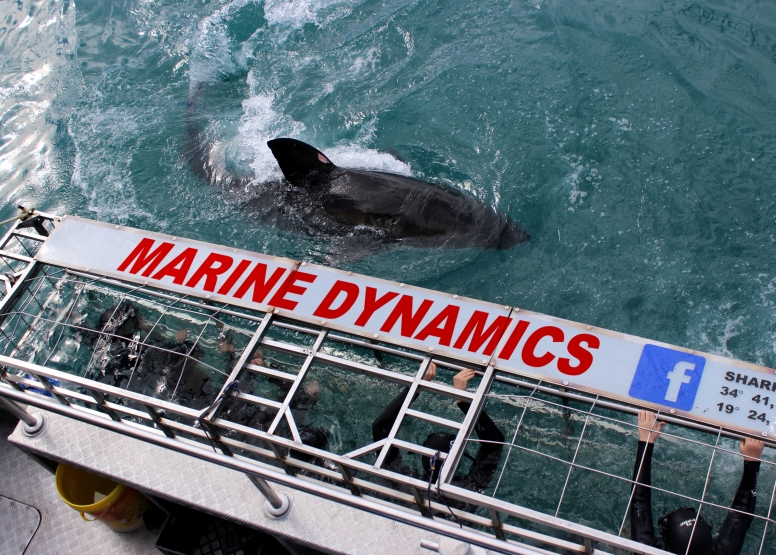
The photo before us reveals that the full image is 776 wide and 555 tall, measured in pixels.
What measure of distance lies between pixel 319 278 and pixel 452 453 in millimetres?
1948

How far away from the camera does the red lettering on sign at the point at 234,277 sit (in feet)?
18.1

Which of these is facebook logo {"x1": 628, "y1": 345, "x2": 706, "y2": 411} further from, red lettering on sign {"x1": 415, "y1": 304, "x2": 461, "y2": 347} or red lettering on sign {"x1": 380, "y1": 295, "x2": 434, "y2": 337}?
red lettering on sign {"x1": 380, "y1": 295, "x2": 434, "y2": 337}

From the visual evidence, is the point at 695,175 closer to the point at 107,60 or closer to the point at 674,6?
the point at 674,6

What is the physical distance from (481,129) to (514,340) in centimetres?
569

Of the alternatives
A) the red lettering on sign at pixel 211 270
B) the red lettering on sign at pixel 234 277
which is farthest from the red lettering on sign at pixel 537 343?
the red lettering on sign at pixel 211 270

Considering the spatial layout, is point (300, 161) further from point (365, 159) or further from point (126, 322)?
point (126, 322)

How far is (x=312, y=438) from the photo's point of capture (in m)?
5.56

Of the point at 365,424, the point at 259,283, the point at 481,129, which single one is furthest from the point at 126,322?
the point at 481,129

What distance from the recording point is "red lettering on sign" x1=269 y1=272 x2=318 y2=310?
532 centimetres

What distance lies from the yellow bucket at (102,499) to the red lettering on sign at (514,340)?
351cm

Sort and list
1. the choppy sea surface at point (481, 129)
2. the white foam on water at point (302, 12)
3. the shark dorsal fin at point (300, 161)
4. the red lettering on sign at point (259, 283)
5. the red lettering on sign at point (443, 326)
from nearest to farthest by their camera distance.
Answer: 1. the red lettering on sign at point (443, 326)
2. the red lettering on sign at point (259, 283)
3. the choppy sea surface at point (481, 129)
4. the shark dorsal fin at point (300, 161)
5. the white foam on water at point (302, 12)

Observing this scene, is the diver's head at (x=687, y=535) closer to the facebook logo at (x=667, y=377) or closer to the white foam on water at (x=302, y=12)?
the facebook logo at (x=667, y=377)

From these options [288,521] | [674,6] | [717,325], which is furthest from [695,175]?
[288,521]

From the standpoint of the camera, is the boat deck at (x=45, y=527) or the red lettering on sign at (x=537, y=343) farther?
the boat deck at (x=45, y=527)
